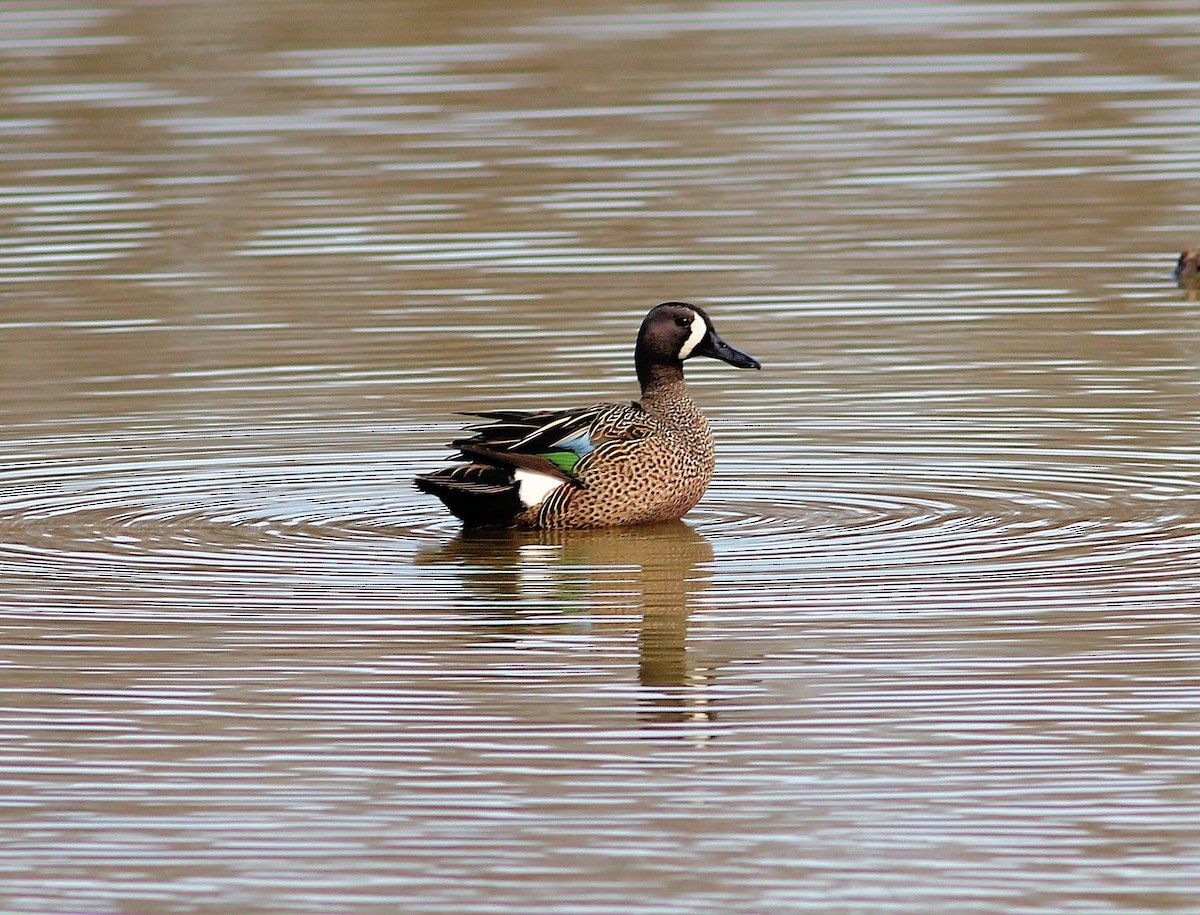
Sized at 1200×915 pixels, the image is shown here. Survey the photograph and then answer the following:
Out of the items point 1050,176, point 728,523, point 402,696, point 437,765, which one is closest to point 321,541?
point 728,523

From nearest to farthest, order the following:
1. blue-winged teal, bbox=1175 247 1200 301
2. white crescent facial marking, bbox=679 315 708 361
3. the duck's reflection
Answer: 1. the duck's reflection
2. white crescent facial marking, bbox=679 315 708 361
3. blue-winged teal, bbox=1175 247 1200 301

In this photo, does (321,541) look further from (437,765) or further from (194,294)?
(194,294)

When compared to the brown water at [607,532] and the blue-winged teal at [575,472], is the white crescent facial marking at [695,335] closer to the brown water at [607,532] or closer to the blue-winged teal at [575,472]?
the blue-winged teal at [575,472]

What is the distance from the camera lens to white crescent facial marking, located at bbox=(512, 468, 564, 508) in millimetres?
10711

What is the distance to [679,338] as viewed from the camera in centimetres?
1124

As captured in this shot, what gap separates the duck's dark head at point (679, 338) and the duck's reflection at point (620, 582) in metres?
0.78

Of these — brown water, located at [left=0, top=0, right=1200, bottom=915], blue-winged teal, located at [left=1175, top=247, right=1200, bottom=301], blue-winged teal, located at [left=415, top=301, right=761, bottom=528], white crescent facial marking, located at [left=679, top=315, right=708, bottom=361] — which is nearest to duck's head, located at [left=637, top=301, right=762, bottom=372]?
white crescent facial marking, located at [left=679, top=315, right=708, bottom=361]

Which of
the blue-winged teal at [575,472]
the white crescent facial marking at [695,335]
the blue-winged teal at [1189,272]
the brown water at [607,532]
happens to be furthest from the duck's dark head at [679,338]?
the blue-winged teal at [1189,272]

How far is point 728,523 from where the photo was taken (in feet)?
35.4

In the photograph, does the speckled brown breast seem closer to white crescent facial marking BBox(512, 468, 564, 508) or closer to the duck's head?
white crescent facial marking BBox(512, 468, 564, 508)

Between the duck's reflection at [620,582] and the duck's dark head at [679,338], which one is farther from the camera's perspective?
the duck's dark head at [679,338]

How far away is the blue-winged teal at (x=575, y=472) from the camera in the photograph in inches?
420

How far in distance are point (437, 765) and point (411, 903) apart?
40.4 inches

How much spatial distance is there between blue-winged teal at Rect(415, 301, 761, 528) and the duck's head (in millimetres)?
376
